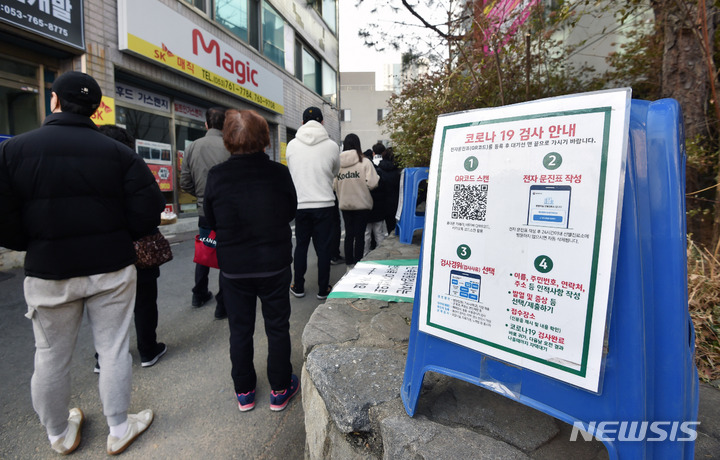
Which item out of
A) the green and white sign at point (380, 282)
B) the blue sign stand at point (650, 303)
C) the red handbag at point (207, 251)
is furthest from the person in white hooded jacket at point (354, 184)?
the blue sign stand at point (650, 303)

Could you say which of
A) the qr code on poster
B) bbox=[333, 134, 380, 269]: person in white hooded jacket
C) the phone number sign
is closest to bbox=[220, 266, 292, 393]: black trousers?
the qr code on poster

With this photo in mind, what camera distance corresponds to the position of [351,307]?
2.59 metres

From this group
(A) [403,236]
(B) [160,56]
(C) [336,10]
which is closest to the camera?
(A) [403,236]

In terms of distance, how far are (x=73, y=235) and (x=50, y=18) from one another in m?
5.35

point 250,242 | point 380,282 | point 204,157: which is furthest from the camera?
point 204,157

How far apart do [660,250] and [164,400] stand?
2.62m

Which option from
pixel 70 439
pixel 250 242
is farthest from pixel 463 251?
pixel 70 439

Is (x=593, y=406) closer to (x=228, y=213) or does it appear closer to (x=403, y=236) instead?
(x=228, y=213)

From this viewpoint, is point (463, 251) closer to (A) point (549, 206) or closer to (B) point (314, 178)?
(A) point (549, 206)

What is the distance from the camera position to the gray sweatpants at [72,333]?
1693 mm

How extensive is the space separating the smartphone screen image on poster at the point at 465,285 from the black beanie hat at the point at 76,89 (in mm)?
1814

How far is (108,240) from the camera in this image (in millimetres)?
1791

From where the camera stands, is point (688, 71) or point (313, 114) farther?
point (313, 114)

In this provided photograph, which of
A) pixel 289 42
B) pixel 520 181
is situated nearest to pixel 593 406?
pixel 520 181
